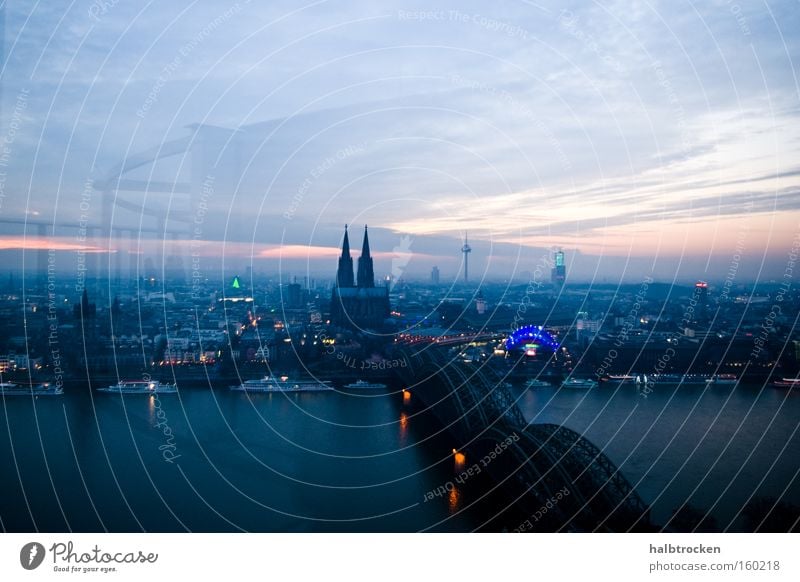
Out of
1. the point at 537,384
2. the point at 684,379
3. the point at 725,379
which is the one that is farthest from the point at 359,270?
the point at 725,379

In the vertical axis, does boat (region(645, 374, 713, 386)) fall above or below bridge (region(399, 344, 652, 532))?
below

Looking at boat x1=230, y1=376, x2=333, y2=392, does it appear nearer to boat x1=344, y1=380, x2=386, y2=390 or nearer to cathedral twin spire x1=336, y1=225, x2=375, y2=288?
boat x1=344, y1=380, x2=386, y2=390

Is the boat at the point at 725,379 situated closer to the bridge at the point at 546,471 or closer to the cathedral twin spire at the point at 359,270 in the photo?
the bridge at the point at 546,471

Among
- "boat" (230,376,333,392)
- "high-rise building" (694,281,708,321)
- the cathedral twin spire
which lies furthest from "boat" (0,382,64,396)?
"high-rise building" (694,281,708,321)

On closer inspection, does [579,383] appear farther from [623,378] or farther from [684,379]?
[684,379]

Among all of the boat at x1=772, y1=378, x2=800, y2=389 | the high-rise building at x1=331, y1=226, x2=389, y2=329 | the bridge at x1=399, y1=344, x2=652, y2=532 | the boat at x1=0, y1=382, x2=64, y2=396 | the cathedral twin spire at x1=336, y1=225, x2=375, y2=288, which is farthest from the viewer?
the high-rise building at x1=331, y1=226, x2=389, y2=329

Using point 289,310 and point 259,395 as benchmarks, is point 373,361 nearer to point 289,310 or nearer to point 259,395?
point 289,310

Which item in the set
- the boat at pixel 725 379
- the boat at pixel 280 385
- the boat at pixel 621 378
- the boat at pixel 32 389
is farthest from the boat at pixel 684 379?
the boat at pixel 32 389
